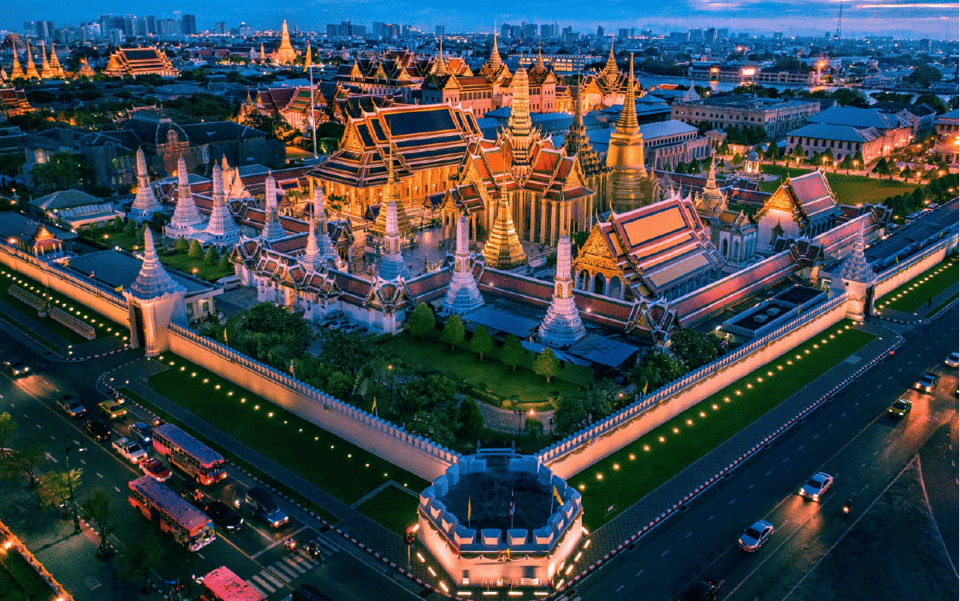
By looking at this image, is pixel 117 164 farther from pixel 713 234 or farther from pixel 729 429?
pixel 729 429

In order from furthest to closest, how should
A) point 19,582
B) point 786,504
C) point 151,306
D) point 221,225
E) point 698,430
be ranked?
point 221,225, point 151,306, point 698,430, point 786,504, point 19,582

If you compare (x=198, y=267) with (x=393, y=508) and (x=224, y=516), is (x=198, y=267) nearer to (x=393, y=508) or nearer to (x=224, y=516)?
(x=224, y=516)

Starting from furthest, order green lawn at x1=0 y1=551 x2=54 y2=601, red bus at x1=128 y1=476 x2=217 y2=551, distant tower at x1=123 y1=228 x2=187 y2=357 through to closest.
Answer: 1. distant tower at x1=123 y1=228 x2=187 y2=357
2. red bus at x1=128 y1=476 x2=217 y2=551
3. green lawn at x1=0 y1=551 x2=54 y2=601

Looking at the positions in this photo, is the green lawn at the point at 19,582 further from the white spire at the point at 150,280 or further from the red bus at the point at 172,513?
the white spire at the point at 150,280

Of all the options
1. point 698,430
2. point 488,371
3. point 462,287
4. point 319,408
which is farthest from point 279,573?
point 462,287

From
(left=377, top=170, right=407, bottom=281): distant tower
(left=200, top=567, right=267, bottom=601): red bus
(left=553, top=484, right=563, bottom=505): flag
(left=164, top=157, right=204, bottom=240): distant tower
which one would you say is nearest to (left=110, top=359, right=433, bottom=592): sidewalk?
(left=200, top=567, right=267, bottom=601): red bus

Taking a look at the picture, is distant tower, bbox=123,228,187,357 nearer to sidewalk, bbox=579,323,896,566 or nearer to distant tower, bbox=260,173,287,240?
distant tower, bbox=260,173,287,240
